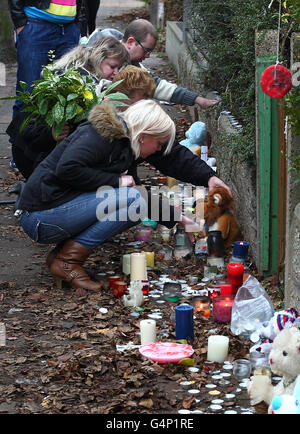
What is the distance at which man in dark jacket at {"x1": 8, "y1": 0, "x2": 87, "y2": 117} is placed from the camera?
6.61 metres

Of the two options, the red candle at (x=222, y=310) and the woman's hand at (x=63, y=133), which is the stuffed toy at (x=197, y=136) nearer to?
the woman's hand at (x=63, y=133)

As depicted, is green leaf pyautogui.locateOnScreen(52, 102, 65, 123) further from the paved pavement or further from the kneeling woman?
the paved pavement

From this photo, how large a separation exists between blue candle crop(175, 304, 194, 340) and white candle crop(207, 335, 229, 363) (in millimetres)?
207

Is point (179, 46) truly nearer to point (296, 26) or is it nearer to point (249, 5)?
point (249, 5)

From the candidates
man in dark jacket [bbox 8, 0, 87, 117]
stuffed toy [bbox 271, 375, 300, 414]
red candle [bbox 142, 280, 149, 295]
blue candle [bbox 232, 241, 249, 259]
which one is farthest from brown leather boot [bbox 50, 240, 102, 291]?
man in dark jacket [bbox 8, 0, 87, 117]

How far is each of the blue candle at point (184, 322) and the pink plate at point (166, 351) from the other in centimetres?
9

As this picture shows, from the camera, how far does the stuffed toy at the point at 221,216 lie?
5.19 meters

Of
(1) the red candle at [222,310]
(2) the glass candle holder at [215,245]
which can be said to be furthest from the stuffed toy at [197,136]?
(1) the red candle at [222,310]

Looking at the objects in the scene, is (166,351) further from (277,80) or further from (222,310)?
(277,80)

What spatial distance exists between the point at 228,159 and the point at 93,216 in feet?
4.81

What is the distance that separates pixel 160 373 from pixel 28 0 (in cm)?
393

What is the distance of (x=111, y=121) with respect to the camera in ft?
15.1

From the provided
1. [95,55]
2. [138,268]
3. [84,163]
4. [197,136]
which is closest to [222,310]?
[138,268]

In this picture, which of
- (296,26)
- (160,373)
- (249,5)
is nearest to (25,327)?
(160,373)
